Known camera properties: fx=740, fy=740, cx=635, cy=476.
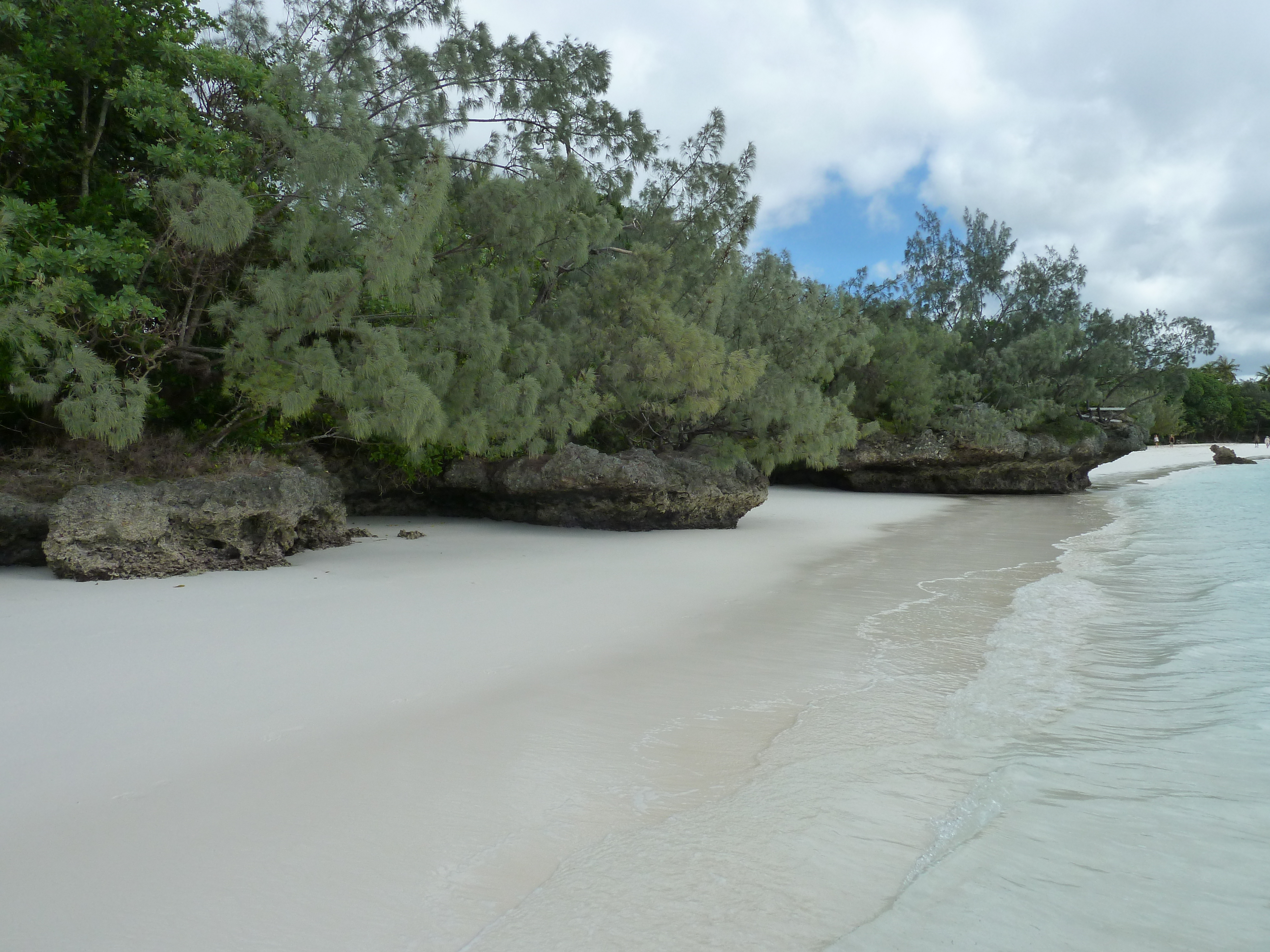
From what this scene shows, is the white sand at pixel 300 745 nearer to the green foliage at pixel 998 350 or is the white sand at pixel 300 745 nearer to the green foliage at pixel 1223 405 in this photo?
the green foliage at pixel 998 350

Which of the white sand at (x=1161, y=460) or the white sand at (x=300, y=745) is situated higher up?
the white sand at (x=1161, y=460)

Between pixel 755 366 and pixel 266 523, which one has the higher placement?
pixel 755 366

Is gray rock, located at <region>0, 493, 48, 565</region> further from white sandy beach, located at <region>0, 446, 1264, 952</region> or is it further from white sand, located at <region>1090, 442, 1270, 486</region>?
white sand, located at <region>1090, 442, 1270, 486</region>

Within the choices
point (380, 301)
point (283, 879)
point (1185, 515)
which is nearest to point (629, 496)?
point (380, 301)

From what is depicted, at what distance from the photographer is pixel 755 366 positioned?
11.2m

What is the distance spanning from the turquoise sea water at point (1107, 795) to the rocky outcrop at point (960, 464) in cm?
1517

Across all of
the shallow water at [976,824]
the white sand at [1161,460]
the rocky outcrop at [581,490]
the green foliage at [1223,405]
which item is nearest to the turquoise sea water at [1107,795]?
the shallow water at [976,824]

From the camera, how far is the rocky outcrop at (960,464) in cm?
2145

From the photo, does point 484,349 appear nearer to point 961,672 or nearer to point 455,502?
point 455,502

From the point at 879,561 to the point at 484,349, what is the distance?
5559 millimetres

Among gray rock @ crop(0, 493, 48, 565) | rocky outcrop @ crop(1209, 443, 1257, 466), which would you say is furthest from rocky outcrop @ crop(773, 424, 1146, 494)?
rocky outcrop @ crop(1209, 443, 1257, 466)

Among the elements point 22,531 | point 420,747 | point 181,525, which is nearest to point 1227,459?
point 181,525

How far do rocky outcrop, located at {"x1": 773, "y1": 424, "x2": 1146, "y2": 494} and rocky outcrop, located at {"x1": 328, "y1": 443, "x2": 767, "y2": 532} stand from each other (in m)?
10.0

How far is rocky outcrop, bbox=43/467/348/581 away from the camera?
6.47 metres
